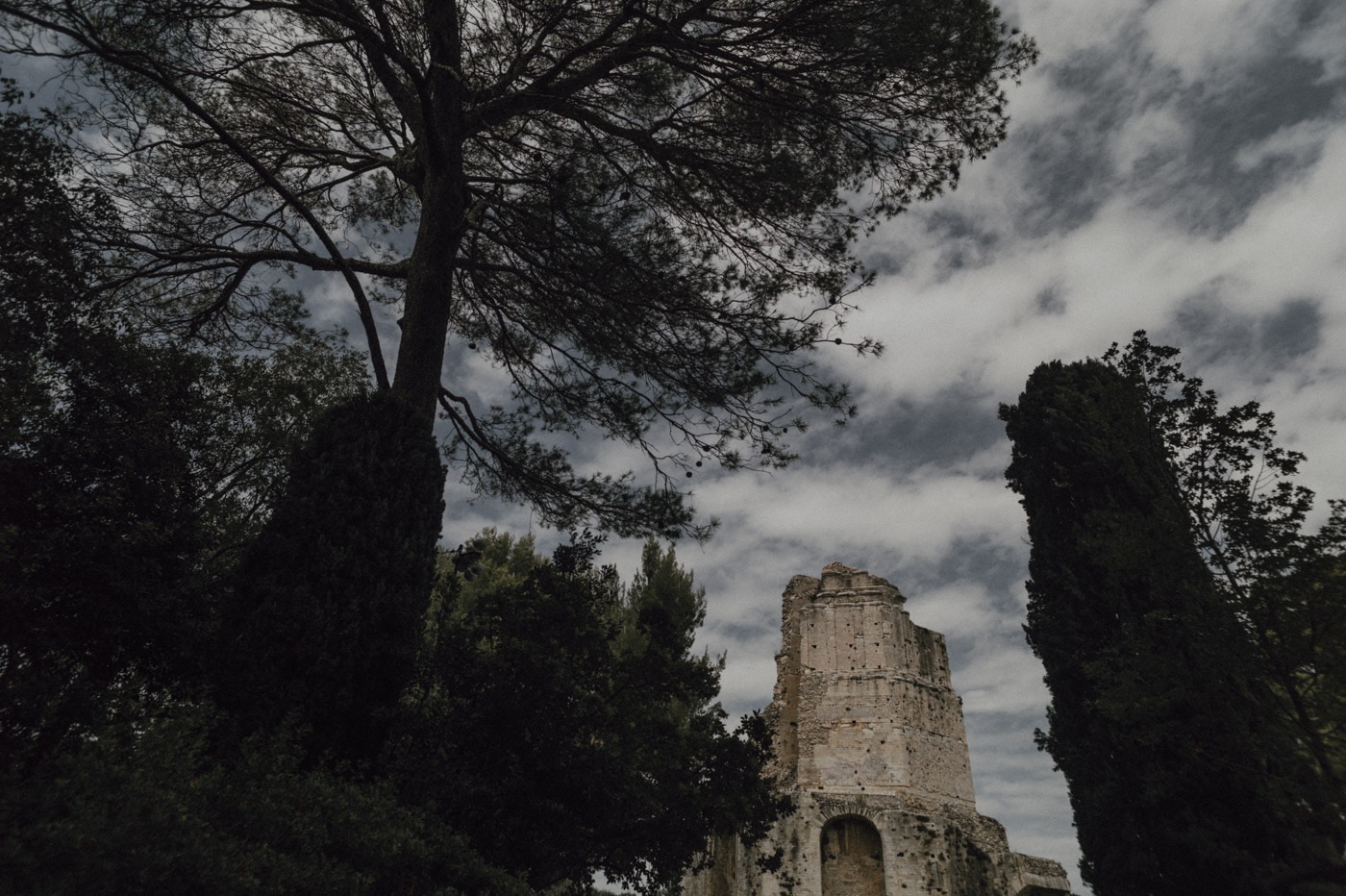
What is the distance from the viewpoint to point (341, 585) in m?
5.15

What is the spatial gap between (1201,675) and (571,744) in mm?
7724

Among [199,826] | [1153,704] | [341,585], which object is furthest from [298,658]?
[1153,704]

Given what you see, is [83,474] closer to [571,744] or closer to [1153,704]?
[571,744]

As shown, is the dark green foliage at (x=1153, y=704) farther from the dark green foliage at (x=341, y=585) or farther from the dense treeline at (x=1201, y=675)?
the dark green foliage at (x=341, y=585)

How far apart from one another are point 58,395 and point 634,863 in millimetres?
6330

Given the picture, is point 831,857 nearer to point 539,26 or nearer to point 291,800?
point 291,800

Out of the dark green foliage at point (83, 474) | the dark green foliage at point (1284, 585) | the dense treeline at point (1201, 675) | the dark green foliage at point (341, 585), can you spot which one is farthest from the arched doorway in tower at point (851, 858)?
the dark green foliage at point (83, 474)

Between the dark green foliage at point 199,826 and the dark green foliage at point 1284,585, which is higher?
the dark green foliage at point 1284,585

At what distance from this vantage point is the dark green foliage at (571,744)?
551cm

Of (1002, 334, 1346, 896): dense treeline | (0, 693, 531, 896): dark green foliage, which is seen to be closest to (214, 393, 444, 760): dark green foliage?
(0, 693, 531, 896): dark green foliage

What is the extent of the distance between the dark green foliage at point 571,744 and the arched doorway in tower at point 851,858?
42.8 ft

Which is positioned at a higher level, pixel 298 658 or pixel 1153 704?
pixel 1153 704

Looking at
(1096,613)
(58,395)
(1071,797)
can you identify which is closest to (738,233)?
(58,395)

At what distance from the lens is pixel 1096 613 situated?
12.1m
